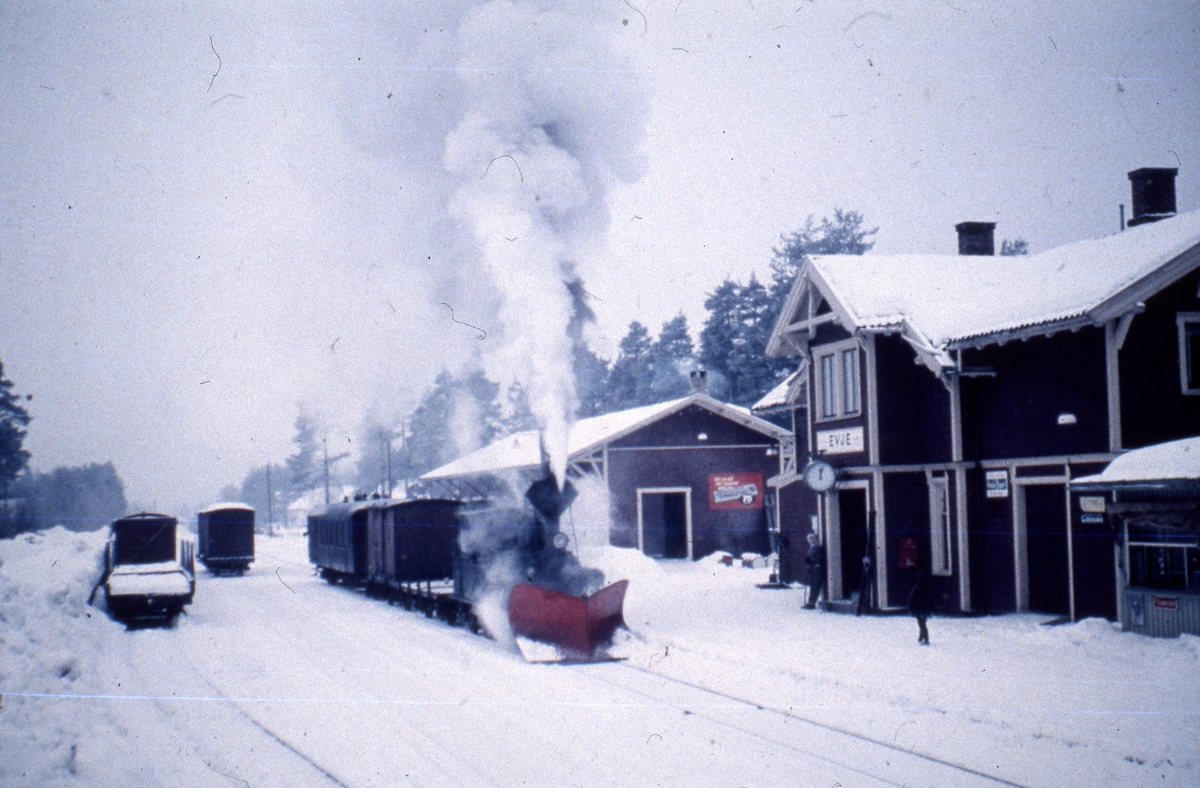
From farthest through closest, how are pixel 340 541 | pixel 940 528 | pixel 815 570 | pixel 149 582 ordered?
pixel 340 541, pixel 815 570, pixel 149 582, pixel 940 528

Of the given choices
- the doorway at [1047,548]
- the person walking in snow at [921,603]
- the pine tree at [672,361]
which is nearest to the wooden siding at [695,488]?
the doorway at [1047,548]

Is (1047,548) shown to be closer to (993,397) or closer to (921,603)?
(993,397)

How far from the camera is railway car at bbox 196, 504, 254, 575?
128 feet

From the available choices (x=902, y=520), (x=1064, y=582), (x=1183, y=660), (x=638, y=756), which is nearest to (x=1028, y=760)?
(x=638, y=756)

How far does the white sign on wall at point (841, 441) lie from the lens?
20203 millimetres

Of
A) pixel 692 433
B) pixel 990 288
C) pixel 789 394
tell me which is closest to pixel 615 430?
pixel 692 433

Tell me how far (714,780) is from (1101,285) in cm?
1198

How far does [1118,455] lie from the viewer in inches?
599

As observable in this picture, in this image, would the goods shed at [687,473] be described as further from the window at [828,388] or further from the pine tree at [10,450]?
the pine tree at [10,450]

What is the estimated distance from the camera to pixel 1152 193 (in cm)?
1995

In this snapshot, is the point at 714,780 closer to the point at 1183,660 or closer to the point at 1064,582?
the point at 1183,660

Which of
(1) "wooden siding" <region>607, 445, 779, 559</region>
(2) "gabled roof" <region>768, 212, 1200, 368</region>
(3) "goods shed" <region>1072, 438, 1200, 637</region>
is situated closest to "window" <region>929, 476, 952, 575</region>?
(2) "gabled roof" <region>768, 212, 1200, 368</region>

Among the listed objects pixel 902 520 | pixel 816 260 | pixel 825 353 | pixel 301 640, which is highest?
pixel 816 260

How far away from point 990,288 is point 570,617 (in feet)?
38.7
